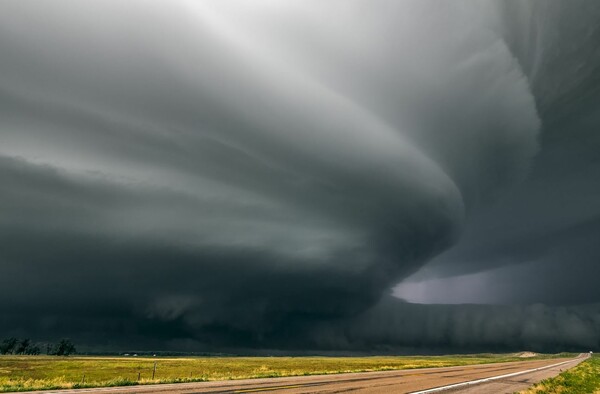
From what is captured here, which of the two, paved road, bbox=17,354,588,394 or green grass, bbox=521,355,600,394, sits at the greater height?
paved road, bbox=17,354,588,394

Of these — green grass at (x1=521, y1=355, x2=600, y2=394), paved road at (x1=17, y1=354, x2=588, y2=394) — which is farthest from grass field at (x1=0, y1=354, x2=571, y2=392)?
green grass at (x1=521, y1=355, x2=600, y2=394)

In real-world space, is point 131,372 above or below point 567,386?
above

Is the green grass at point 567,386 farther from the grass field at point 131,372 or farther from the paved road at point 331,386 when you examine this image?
the grass field at point 131,372

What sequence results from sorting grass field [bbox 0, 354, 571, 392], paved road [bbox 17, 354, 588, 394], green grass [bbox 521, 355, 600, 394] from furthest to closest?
1. grass field [bbox 0, 354, 571, 392]
2. green grass [bbox 521, 355, 600, 394]
3. paved road [bbox 17, 354, 588, 394]

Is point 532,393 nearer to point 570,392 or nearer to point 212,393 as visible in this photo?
point 570,392

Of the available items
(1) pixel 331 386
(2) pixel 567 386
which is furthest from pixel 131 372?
(2) pixel 567 386

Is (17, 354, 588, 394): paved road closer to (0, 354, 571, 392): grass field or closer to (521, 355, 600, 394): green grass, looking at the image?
(521, 355, 600, 394): green grass

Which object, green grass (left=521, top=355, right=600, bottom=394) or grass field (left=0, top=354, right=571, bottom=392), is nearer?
green grass (left=521, top=355, right=600, bottom=394)

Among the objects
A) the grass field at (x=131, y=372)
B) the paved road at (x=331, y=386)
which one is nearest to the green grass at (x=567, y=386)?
the paved road at (x=331, y=386)

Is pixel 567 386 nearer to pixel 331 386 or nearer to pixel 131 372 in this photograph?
pixel 331 386

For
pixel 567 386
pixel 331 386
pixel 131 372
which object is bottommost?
pixel 567 386

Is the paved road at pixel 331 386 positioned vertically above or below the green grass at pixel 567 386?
above

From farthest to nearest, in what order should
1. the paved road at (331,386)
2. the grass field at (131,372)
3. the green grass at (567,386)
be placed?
the grass field at (131,372)
the green grass at (567,386)
the paved road at (331,386)

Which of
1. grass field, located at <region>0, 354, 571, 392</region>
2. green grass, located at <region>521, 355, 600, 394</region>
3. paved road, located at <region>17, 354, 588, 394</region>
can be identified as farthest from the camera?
grass field, located at <region>0, 354, 571, 392</region>
